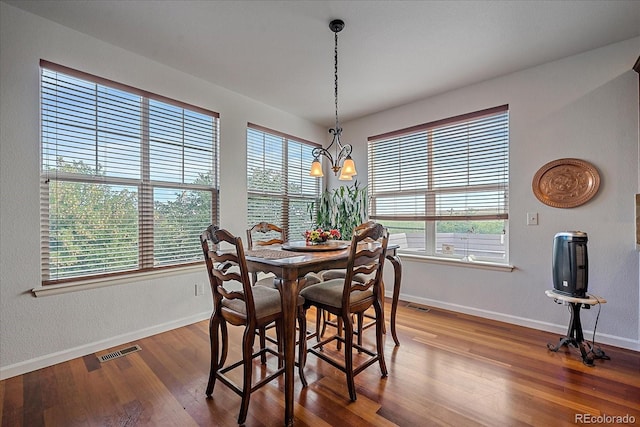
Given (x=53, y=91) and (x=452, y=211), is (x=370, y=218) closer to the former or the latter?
(x=452, y=211)

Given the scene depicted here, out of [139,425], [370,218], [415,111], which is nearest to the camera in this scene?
[139,425]

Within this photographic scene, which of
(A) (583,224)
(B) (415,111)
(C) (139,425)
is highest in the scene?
(B) (415,111)

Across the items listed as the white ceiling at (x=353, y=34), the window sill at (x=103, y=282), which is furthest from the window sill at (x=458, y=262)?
the window sill at (x=103, y=282)

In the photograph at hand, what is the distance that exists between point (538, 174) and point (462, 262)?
117 centimetres

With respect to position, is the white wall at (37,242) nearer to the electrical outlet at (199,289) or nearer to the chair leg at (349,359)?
the electrical outlet at (199,289)

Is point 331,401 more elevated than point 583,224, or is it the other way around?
point 583,224

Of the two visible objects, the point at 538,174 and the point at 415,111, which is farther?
the point at 415,111

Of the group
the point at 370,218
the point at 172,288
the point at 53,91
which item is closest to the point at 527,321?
the point at 370,218

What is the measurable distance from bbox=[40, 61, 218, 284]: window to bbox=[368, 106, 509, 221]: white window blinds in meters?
2.28

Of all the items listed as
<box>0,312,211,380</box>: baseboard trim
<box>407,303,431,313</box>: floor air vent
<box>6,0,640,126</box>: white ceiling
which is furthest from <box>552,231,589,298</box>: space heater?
<box>0,312,211,380</box>: baseboard trim

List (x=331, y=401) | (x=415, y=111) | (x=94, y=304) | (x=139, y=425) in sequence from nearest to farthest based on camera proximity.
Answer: (x=139, y=425), (x=331, y=401), (x=94, y=304), (x=415, y=111)

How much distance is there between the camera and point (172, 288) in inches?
114

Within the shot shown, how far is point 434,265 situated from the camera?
3537 millimetres

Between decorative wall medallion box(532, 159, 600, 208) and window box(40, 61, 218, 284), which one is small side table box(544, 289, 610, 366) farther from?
window box(40, 61, 218, 284)
